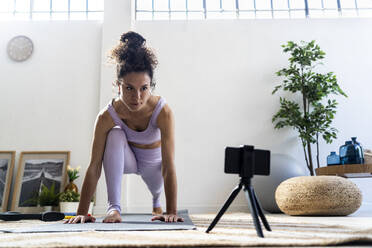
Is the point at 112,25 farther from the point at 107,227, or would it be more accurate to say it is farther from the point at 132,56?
the point at 107,227

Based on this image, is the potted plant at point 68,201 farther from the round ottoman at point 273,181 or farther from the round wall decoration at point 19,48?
the round wall decoration at point 19,48

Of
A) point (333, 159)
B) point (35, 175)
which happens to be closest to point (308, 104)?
point (333, 159)

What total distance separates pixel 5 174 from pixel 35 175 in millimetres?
331

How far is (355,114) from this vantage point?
3.76 m

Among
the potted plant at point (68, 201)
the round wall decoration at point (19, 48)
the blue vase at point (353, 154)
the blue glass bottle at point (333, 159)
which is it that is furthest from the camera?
the round wall decoration at point (19, 48)

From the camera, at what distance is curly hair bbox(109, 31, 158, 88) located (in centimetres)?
146

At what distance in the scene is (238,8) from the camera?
4195 millimetres

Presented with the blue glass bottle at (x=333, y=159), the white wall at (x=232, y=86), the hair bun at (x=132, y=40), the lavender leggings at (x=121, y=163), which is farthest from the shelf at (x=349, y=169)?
the hair bun at (x=132, y=40)

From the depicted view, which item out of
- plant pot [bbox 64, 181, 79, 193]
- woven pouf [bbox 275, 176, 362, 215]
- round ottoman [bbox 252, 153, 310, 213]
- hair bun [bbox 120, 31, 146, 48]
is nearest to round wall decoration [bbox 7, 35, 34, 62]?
plant pot [bbox 64, 181, 79, 193]

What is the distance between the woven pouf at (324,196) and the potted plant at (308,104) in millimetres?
1093

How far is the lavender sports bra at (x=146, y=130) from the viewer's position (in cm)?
165

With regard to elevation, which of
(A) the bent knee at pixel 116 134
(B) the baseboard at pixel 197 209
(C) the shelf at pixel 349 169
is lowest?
(B) the baseboard at pixel 197 209

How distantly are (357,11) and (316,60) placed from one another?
1.02 metres

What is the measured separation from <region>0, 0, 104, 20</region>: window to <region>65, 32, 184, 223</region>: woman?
2922mm
